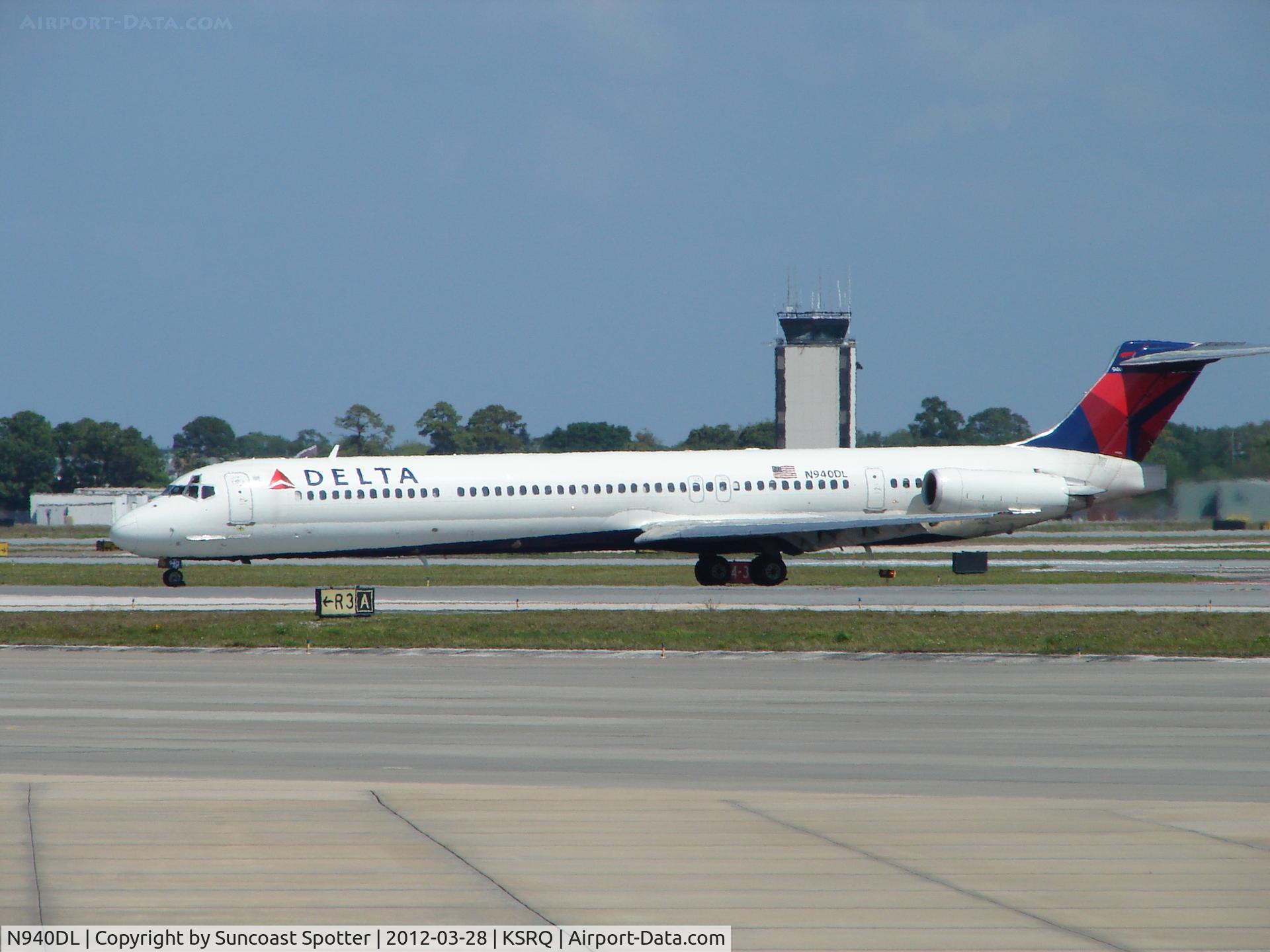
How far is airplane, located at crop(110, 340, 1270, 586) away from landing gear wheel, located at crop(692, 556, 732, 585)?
4cm

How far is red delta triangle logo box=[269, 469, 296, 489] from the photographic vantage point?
122 ft

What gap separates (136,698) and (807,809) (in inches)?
384

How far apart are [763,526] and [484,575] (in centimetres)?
982

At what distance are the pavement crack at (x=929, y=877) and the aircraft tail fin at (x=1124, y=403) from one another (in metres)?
35.2

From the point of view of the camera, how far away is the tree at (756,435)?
490ft

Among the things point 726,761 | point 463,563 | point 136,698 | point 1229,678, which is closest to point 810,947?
point 726,761

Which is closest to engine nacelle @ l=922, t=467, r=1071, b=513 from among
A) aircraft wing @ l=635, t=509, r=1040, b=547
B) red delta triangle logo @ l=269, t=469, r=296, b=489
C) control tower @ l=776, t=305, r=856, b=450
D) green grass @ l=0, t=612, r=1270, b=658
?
aircraft wing @ l=635, t=509, r=1040, b=547

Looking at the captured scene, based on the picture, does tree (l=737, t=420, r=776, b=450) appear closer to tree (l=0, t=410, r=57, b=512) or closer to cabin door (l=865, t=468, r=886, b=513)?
tree (l=0, t=410, r=57, b=512)

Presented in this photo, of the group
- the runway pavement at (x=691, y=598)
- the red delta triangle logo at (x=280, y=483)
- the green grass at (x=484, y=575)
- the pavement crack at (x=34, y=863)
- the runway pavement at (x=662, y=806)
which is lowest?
the runway pavement at (x=662, y=806)

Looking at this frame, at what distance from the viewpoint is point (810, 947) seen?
7.03 m

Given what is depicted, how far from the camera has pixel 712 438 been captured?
15250 centimetres

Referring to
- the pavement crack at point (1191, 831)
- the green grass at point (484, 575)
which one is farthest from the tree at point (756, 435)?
the pavement crack at point (1191, 831)

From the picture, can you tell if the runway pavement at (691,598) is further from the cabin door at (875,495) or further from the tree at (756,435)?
the tree at (756,435)

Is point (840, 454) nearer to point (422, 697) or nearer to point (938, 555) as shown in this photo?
point (938, 555)
